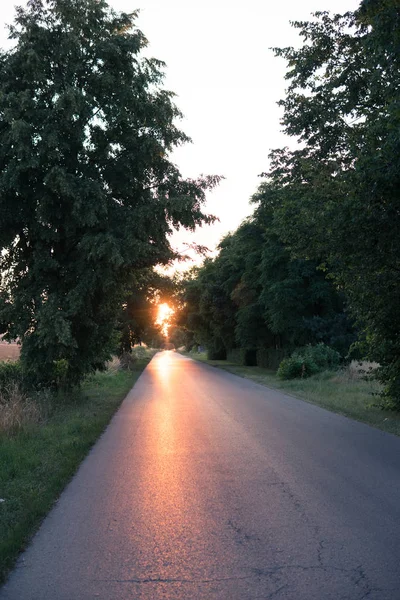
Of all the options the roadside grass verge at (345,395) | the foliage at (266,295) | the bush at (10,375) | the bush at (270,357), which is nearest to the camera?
the roadside grass verge at (345,395)

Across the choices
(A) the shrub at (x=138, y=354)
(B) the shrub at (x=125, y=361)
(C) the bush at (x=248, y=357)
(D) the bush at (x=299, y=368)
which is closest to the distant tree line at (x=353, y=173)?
(D) the bush at (x=299, y=368)

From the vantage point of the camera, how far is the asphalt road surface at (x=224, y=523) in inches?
160

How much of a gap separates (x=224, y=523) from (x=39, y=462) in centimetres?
376

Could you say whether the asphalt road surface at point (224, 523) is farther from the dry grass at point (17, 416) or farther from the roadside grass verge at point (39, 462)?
the dry grass at point (17, 416)

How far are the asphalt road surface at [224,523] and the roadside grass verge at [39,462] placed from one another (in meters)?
0.17

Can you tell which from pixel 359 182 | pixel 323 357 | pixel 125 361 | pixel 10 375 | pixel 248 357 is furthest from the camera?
pixel 248 357

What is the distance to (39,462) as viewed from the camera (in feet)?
26.7

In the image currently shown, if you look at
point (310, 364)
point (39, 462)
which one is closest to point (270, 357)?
point (310, 364)

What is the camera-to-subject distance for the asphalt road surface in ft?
13.3

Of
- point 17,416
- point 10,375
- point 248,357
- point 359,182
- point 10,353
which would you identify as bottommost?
point 17,416

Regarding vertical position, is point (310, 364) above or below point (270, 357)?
below

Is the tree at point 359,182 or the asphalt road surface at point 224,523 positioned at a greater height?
the tree at point 359,182

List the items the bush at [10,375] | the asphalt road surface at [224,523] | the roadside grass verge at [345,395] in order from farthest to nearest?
the bush at [10,375], the roadside grass verge at [345,395], the asphalt road surface at [224,523]

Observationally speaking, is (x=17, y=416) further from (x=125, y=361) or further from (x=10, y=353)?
(x=10, y=353)
